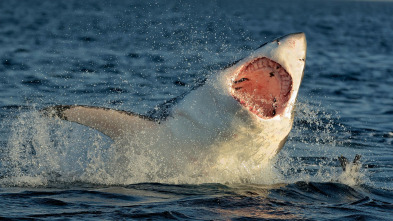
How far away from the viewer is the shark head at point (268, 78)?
6145 millimetres

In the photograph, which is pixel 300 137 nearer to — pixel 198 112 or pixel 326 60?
pixel 198 112

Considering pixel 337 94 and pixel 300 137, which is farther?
pixel 337 94

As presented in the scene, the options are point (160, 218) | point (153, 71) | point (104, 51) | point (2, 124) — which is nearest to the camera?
point (160, 218)

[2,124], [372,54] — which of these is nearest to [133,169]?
[2,124]

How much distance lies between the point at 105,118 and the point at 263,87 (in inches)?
71.4

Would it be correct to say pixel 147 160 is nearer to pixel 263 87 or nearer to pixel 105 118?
pixel 105 118

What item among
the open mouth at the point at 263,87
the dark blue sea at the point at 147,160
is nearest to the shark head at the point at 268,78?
the open mouth at the point at 263,87

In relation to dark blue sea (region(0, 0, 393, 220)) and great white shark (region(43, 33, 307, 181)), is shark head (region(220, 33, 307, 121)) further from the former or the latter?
dark blue sea (region(0, 0, 393, 220))

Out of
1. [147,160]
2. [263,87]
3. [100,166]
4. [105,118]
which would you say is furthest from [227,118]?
[100,166]

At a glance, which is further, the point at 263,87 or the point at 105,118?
the point at 105,118

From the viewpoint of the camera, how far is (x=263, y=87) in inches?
244

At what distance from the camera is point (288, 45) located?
6.23 m

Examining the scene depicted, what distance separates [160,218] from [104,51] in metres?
18.7

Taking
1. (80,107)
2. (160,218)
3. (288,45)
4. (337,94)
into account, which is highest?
(337,94)
